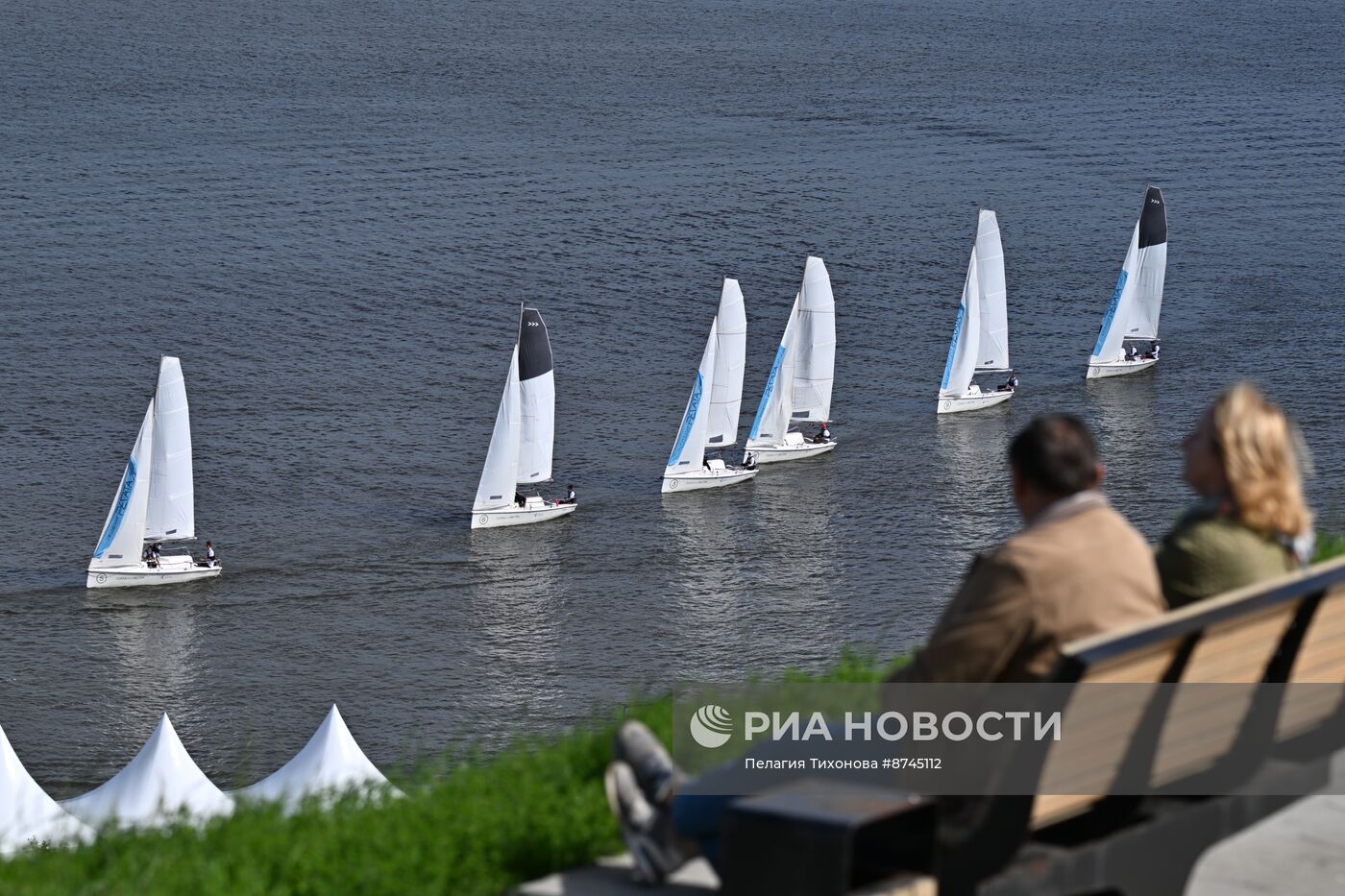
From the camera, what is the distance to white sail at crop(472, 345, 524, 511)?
195 ft

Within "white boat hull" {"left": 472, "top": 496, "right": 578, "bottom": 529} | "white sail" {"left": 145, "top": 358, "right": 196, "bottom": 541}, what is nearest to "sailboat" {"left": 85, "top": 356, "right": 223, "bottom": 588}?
"white sail" {"left": 145, "top": 358, "right": 196, "bottom": 541}

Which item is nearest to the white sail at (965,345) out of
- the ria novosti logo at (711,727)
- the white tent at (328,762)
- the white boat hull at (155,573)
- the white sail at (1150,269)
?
the white sail at (1150,269)

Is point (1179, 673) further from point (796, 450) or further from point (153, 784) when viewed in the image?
point (796, 450)

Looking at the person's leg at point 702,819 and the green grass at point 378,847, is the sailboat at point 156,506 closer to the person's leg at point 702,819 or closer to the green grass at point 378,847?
the green grass at point 378,847

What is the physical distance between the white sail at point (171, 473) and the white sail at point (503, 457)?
8987 millimetres

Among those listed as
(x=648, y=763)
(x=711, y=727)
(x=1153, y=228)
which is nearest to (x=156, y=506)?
(x=1153, y=228)

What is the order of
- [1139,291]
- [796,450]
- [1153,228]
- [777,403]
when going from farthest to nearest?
[1153,228] → [1139,291] → [777,403] → [796,450]

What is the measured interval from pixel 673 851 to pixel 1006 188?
92436mm

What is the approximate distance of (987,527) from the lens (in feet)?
190

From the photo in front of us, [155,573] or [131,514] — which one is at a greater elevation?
[131,514]

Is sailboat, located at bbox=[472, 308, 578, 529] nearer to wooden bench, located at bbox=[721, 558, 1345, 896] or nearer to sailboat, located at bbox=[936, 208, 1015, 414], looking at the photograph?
sailboat, located at bbox=[936, 208, 1015, 414]

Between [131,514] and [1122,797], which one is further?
[131,514]

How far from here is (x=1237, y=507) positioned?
270 inches

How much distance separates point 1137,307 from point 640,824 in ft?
233
